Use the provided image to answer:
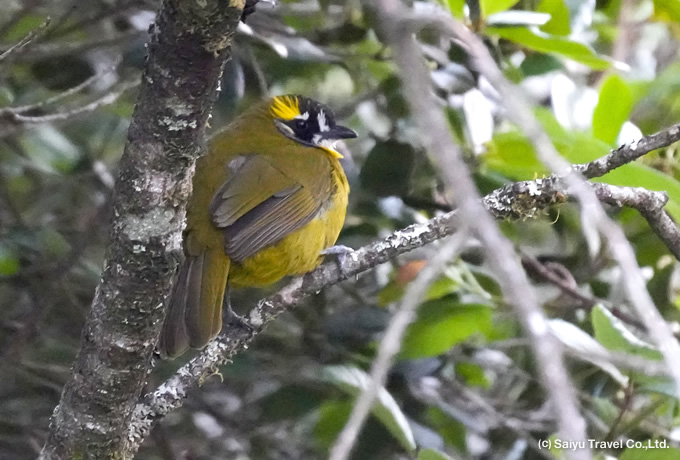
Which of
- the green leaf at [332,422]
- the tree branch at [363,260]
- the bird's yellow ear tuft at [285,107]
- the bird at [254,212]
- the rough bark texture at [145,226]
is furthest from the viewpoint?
the bird's yellow ear tuft at [285,107]

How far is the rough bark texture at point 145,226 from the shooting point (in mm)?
1215

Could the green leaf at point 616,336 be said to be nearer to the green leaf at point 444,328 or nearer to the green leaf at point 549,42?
the green leaf at point 444,328

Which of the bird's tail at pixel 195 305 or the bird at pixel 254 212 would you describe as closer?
the bird's tail at pixel 195 305

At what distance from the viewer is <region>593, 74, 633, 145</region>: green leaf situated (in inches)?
94.9

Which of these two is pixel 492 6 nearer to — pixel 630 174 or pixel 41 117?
pixel 630 174

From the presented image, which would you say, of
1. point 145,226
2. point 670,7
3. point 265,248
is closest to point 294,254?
point 265,248

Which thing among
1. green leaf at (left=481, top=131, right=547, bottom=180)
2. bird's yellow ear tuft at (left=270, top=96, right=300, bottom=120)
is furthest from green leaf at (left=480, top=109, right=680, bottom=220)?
bird's yellow ear tuft at (left=270, top=96, right=300, bottom=120)

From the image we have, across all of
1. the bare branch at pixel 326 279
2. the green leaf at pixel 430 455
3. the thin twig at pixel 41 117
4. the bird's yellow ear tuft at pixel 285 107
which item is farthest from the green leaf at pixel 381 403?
the bird's yellow ear tuft at pixel 285 107

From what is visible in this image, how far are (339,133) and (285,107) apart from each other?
25 centimetres

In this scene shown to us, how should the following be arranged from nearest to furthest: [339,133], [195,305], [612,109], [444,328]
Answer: [195,305] → [612,109] → [444,328] → [339,133]

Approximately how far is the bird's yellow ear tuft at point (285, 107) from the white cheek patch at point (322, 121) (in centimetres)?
11

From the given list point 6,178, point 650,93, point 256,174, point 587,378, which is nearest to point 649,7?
point 650,93

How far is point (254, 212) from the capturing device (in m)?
2.57

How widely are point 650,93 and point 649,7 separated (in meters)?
1.89
